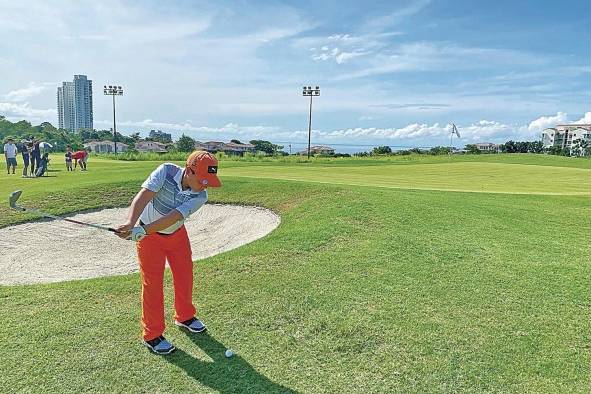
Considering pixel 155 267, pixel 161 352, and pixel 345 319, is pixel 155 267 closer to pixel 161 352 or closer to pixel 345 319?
pixel 161 352

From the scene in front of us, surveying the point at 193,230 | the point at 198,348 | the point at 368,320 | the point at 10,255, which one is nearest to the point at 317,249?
the point at 368,320

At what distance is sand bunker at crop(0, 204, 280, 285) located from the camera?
8891 millimetres

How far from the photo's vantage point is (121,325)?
550cm

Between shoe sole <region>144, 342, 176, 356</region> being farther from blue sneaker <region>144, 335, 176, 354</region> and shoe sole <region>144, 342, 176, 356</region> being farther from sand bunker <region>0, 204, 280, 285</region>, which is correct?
sand bunker <region>0, 204, 280, 285</region>

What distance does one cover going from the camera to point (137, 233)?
4.50 meters

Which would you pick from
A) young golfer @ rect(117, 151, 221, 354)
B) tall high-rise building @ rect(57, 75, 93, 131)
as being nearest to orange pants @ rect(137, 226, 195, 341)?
young golfer @ rect(117, 151, 221, 354)

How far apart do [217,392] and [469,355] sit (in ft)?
8.54

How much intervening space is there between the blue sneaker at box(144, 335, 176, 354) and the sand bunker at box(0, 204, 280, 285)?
3989 mm

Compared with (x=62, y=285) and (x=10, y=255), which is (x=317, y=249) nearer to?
(x=62, y=285)

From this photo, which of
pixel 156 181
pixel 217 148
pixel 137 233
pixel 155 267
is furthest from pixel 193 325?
pixel 217 148

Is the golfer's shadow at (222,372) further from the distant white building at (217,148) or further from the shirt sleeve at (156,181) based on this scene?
the distant white building at (217,148)

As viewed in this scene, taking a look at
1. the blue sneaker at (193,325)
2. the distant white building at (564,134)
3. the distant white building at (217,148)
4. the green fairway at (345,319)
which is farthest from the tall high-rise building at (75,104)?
the blue sneaker at (193,325)

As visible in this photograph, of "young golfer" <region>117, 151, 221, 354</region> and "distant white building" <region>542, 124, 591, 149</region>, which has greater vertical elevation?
"distant white building" <region>542, 124, 591, 149</region>

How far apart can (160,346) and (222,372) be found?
0.81 m
